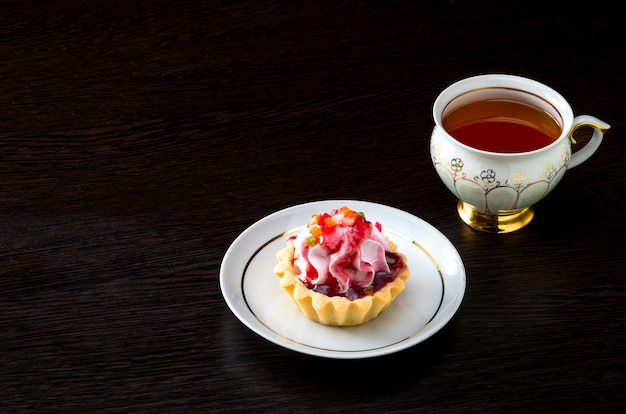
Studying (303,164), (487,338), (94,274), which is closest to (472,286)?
(487,338)

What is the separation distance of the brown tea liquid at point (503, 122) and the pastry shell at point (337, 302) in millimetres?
278

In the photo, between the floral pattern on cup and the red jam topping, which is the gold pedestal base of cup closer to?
the floral pattern on cup

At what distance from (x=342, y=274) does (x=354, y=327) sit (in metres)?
0.08

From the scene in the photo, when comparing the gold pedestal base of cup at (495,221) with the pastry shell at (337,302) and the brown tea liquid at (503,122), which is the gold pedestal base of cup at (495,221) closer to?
the brown tea liquid at (503,122)

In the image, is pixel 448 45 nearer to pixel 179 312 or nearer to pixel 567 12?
pixel 567 12

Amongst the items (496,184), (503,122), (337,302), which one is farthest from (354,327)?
(503,122)

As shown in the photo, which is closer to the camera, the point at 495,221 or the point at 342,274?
the point at 342,274

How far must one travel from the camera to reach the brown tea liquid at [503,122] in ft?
4.81

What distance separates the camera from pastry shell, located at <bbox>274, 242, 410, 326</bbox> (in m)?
1.27

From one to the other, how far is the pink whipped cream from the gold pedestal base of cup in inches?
9.4

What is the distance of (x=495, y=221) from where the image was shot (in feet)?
4.89

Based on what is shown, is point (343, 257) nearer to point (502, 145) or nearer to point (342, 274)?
point (342, 274)

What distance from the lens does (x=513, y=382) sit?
124 centimetres

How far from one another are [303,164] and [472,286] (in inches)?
15.9
